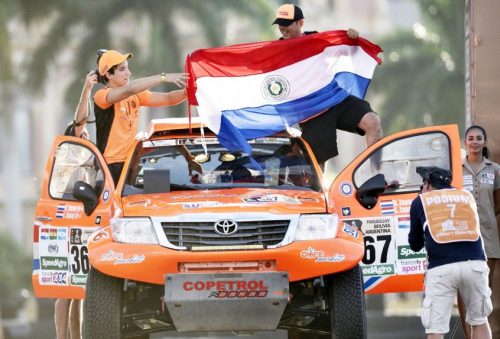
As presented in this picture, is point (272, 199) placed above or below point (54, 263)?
above

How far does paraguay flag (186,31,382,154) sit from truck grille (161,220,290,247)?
1991mm

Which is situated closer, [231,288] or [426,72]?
[231,288]

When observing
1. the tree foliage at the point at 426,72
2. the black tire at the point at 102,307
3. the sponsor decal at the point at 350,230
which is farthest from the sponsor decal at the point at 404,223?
the tree foliage at the point at 426,72

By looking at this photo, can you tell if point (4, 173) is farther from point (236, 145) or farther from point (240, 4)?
point (236, 145)

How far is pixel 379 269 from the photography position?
13.1 metres

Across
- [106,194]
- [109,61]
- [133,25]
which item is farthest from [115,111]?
[133,25]

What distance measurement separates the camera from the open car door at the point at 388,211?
1304 cm

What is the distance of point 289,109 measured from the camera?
14414 millimetres

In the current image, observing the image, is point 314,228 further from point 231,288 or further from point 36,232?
point 36,232

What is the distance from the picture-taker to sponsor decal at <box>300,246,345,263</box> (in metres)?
11.6

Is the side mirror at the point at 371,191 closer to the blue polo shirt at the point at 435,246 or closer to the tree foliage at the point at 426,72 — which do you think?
the blue polo shirt at the point at 435,246

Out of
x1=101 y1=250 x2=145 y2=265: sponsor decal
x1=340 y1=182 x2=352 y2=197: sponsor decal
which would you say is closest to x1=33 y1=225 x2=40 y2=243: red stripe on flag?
x1=101 y1=250 x2=145 y2=265: sponsor decal

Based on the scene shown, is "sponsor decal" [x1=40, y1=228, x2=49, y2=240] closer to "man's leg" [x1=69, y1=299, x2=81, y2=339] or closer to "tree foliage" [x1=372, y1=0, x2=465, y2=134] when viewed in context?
"man's leg" [x1=69, y1=299, x2=81, y2=339]

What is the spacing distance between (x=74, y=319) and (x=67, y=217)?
4.50 ft
